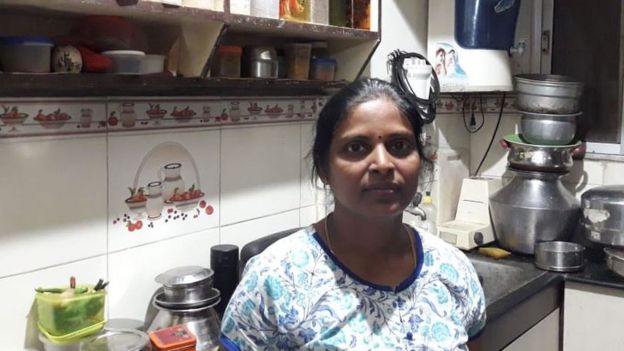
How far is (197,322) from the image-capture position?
1.37m

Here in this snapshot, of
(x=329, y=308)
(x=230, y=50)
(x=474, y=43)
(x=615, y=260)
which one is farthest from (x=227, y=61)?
(x=615, y=260)

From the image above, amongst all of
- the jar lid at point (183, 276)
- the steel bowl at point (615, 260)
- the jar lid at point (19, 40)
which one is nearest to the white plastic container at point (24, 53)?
the jar lid at point (19, 40)

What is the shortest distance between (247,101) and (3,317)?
30.3 inches

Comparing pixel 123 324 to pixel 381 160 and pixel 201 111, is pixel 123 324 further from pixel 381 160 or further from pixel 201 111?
pixel 381 160

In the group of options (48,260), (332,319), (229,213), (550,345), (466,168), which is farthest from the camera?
(466,168)

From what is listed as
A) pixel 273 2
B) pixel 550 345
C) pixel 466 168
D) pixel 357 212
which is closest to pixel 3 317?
pixel 357 212

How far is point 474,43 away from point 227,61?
968 millimetres

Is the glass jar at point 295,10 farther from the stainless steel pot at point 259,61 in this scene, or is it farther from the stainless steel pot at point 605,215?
the stainless steel pot at point 605,215

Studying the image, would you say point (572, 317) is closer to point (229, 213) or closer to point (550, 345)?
point (550, 345)

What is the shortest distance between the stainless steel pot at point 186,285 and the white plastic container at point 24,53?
51 centimetres

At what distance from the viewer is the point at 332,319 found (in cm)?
99

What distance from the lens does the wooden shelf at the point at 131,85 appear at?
1080 millimetres

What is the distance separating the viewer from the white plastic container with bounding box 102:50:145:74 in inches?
46.9

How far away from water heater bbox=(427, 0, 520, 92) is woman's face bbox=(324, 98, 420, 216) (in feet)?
3.87
